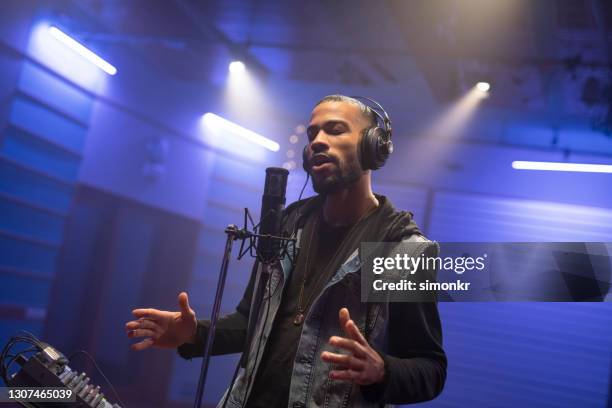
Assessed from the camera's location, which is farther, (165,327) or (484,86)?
(484,86)

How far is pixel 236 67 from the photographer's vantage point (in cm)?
675

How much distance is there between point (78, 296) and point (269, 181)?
5.58m

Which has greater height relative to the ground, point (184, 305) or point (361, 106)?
point (361, 106)

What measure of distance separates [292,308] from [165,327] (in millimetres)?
366

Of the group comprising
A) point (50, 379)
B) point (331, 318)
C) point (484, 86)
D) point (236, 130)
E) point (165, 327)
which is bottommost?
point (50, 379)

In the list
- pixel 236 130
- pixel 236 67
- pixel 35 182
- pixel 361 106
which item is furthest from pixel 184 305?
pixel 236 130

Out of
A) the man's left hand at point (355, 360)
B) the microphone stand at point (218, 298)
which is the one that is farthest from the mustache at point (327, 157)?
the man's left hand at point (355, 360)

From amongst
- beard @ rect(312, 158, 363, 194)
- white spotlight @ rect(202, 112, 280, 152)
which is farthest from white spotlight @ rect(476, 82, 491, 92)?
beard @ rect(312, 158, 363, 194)

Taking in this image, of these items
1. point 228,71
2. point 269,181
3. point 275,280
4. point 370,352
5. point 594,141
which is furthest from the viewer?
point 228,71

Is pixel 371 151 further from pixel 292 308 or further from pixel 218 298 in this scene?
pixel 218 298

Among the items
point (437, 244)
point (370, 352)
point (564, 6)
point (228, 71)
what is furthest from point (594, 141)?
point (370, 352)

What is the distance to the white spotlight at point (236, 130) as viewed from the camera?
7.61 metres

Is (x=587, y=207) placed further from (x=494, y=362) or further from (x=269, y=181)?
(x=269, y=181)

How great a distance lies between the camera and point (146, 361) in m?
7.15
